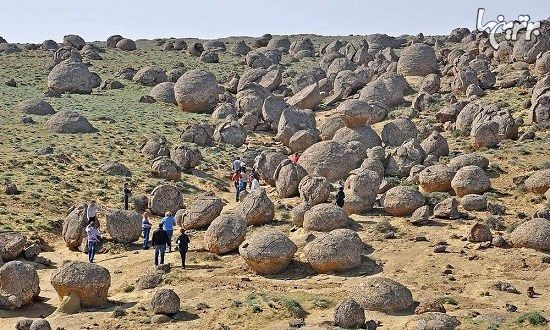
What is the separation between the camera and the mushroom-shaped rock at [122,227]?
30181mm

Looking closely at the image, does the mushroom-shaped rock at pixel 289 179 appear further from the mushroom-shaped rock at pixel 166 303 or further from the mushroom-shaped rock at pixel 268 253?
the mushroom-shaped rock at pixel 166 303

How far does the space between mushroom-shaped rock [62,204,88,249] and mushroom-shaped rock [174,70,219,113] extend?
28733mm

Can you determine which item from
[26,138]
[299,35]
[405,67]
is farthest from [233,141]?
[299,35]

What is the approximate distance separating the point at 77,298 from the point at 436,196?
653 inches

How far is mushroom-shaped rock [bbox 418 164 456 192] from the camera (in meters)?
35.5

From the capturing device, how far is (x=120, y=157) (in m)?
44.7

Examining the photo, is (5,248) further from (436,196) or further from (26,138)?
(26,138)

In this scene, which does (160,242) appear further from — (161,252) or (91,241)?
(91,241)

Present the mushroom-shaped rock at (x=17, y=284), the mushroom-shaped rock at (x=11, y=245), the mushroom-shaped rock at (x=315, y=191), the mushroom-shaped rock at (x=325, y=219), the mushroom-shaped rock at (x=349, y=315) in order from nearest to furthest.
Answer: the mushroom-shaped rock at (x=349, y=315) < the mushroom-shaped rock at (x=17, y=284) < the mushroom-shaped rock at (x=11, y=245) < the mushroom-shaped rock at (x=325, y=219) < the mushroom-shaped rock at (x=315, y=191)

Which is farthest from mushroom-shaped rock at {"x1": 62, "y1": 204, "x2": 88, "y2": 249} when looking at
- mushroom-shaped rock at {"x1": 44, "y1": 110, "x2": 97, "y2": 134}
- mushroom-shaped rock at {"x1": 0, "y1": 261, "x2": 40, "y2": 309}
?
mushroom-shaped rock at {"x1": 44, "y1": 110, "x2": 97, "y2": 134}

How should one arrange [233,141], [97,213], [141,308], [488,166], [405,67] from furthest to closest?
[405,67] < [233,141] < [488,166] < [97,213] < [141,308]

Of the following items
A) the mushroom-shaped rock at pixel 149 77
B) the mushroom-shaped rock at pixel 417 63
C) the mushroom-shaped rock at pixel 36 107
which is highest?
the mushroom-shaped rock at pixel 417 63

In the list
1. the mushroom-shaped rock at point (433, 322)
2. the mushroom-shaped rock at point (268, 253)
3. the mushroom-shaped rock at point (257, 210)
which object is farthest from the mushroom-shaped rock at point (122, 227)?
the mushroom-shaped rock at point (433, 322)

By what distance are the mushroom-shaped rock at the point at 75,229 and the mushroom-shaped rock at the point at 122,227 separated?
87cm
